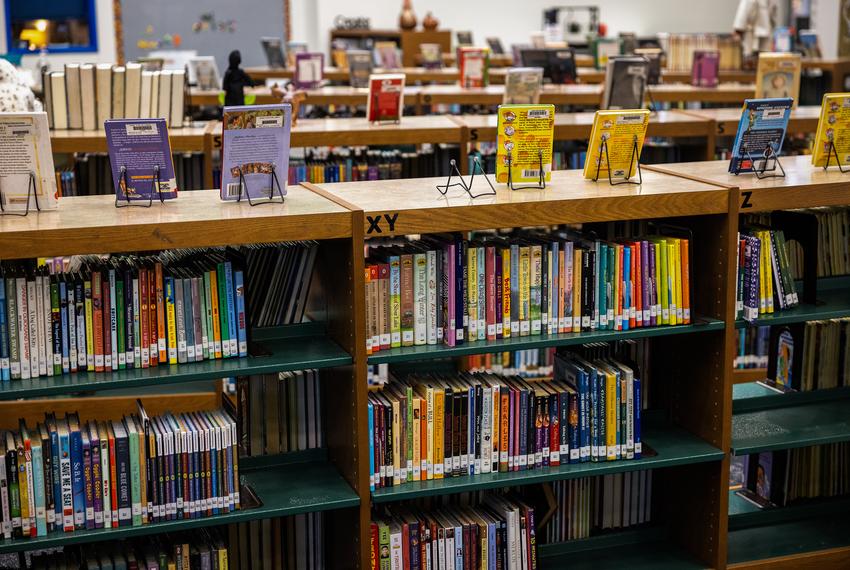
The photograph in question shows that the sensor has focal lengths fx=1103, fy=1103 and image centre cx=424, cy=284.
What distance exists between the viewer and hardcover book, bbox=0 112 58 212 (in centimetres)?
285

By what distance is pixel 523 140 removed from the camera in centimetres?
330

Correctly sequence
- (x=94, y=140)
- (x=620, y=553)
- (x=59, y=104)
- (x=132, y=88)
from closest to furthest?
1. (x=620, y=553)
2. (x=94, y=140)
3. (x=59, y=104)
4. (x=132, y=88)

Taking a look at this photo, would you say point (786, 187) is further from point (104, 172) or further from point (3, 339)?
point (104, 172)

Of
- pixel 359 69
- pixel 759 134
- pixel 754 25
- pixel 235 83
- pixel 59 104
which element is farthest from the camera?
pixel 754 25

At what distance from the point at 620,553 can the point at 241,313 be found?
1509 mm

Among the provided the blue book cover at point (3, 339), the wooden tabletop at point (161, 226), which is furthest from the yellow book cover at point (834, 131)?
the blue book cover at point (3, 339)

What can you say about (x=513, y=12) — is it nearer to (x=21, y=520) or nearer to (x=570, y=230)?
(x=570, y=230)

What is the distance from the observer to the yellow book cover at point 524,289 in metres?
3.15

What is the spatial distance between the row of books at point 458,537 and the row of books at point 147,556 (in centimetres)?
45

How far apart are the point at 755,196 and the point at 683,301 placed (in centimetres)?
37

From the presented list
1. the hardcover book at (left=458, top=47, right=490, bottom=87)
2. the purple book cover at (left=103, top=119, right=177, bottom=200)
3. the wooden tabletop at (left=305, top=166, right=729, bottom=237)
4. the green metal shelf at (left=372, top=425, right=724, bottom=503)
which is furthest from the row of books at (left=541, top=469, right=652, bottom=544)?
the hardcover book at (left=458, top=47, right=490, bottom=87)

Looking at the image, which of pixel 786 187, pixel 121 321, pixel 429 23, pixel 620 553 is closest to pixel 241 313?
pixel 121 321

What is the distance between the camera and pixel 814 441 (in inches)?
139

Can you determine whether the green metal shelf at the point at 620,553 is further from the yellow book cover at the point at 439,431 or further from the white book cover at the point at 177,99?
the white book cover at the point at 177,99
